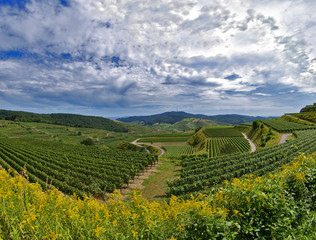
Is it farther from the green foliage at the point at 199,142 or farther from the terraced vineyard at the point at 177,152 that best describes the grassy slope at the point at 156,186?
the green foliage at the point at 199,142

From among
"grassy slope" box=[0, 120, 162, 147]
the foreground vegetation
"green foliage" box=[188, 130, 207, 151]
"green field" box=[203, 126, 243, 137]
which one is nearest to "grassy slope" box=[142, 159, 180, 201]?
the foreground vegetation

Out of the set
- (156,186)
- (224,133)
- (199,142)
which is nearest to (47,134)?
(199,142)

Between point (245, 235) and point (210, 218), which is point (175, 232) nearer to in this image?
point (210, 218)

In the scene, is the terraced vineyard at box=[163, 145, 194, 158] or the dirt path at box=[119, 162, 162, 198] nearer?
the dirt path at box=[119, 162, 162, 198]

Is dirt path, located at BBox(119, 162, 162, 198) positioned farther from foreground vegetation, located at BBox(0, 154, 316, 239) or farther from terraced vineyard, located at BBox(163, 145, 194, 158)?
foreground vegetation, located at BBox(0, 154, 316, 239)

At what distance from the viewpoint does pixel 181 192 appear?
78.5 ft

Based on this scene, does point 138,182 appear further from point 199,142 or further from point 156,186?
point 199,142

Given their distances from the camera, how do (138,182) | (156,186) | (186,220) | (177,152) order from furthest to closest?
(177,152)
(138,182)
(156,186)
(186,220)

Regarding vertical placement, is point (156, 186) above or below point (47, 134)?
below

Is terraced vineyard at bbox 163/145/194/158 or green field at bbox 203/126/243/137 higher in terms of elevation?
green field at bbox 203/126/243/137

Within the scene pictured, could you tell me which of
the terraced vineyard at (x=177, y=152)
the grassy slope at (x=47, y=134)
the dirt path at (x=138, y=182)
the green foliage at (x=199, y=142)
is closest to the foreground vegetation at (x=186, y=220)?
the dirt path at (x=138, y=182)

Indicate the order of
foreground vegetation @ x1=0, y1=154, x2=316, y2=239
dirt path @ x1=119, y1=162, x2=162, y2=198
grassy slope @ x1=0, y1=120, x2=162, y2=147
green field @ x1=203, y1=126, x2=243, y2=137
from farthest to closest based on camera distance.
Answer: grassy slope @ x1=0, y1=120, x2=162, y2=147, green field @ x1=203, y1=126, x2=243, y2=137, dirt path @ x1=119, y1=162, x2=162, y2=198, foreground vegetation @ x1=0, y1=154, x2=316, y2=239

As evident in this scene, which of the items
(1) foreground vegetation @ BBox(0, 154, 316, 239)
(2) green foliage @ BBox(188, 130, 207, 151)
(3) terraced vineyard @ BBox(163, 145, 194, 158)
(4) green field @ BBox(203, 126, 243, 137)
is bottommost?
(3) terraced vineyard @ BBox(163, 145, 194, 158)

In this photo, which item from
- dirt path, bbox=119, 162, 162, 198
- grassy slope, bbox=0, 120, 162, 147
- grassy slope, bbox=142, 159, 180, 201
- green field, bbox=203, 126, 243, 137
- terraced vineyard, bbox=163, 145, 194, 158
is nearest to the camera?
grassy slope, bbox=142, 159, 180, 201
